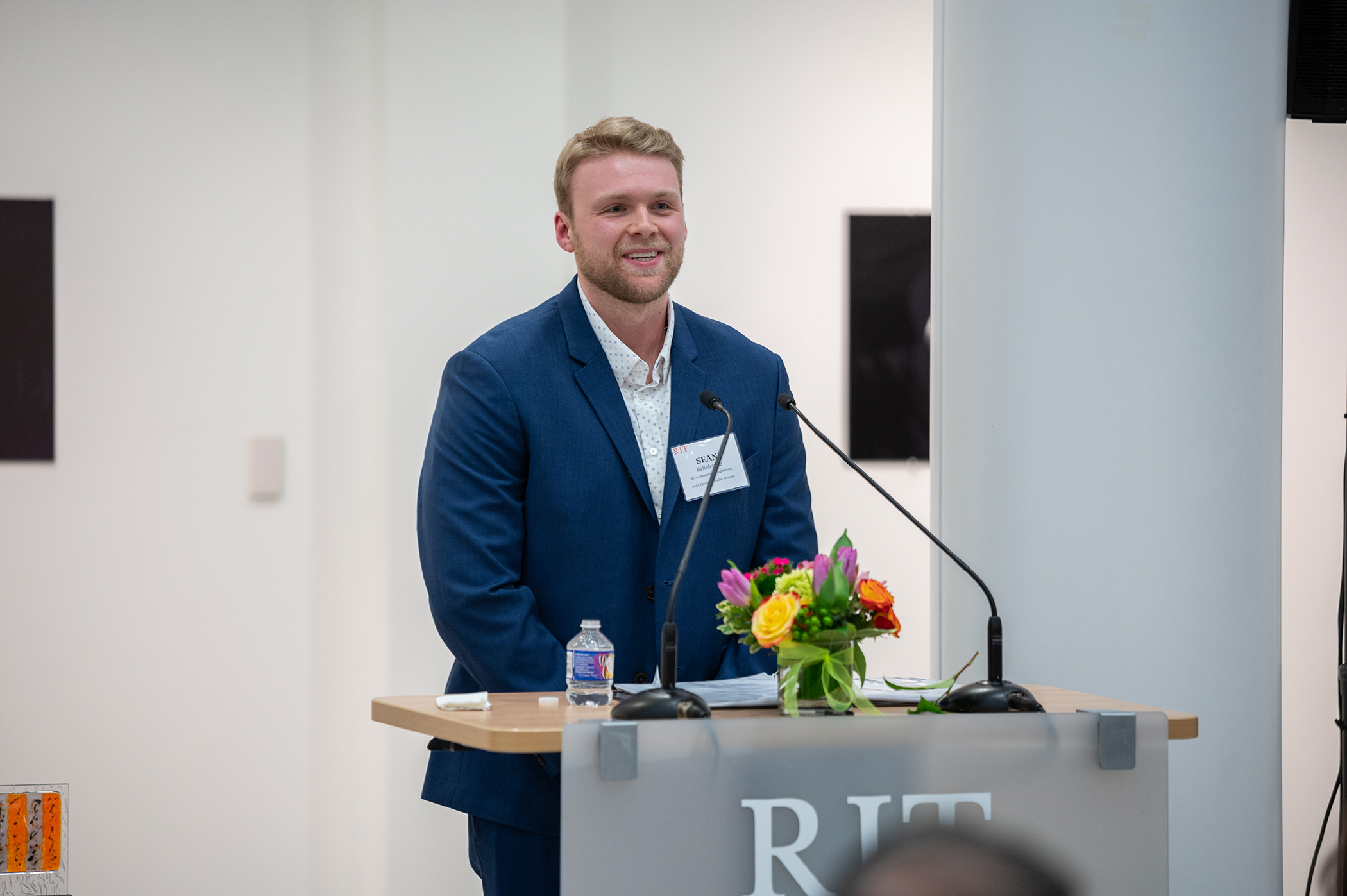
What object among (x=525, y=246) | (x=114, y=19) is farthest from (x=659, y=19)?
(x=114, y=19)

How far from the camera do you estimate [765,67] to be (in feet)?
11.2

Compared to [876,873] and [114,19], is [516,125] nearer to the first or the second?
[114,19]

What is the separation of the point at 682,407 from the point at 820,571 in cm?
72

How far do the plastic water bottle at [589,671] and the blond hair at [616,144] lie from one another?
3.21 ft

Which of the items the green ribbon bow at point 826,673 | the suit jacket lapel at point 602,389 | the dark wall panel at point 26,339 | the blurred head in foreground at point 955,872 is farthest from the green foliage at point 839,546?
the dark wall panel at point 26,339

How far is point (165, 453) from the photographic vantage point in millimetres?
3221

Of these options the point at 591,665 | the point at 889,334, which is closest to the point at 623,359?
the point at 591,665

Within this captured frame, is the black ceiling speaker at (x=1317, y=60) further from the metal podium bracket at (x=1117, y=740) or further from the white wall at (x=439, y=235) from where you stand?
the white wall at (x=439, y=235)

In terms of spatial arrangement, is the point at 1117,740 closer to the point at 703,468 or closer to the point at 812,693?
the point at 812,693

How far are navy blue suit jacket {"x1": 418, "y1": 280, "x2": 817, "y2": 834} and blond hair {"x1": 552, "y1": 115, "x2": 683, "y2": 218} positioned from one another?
29 cm

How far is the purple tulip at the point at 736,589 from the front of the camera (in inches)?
58.6

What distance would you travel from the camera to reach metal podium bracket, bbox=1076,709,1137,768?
142cm

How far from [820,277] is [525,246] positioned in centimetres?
90

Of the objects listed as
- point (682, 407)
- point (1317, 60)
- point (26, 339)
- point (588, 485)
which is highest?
point (1317, 60)
